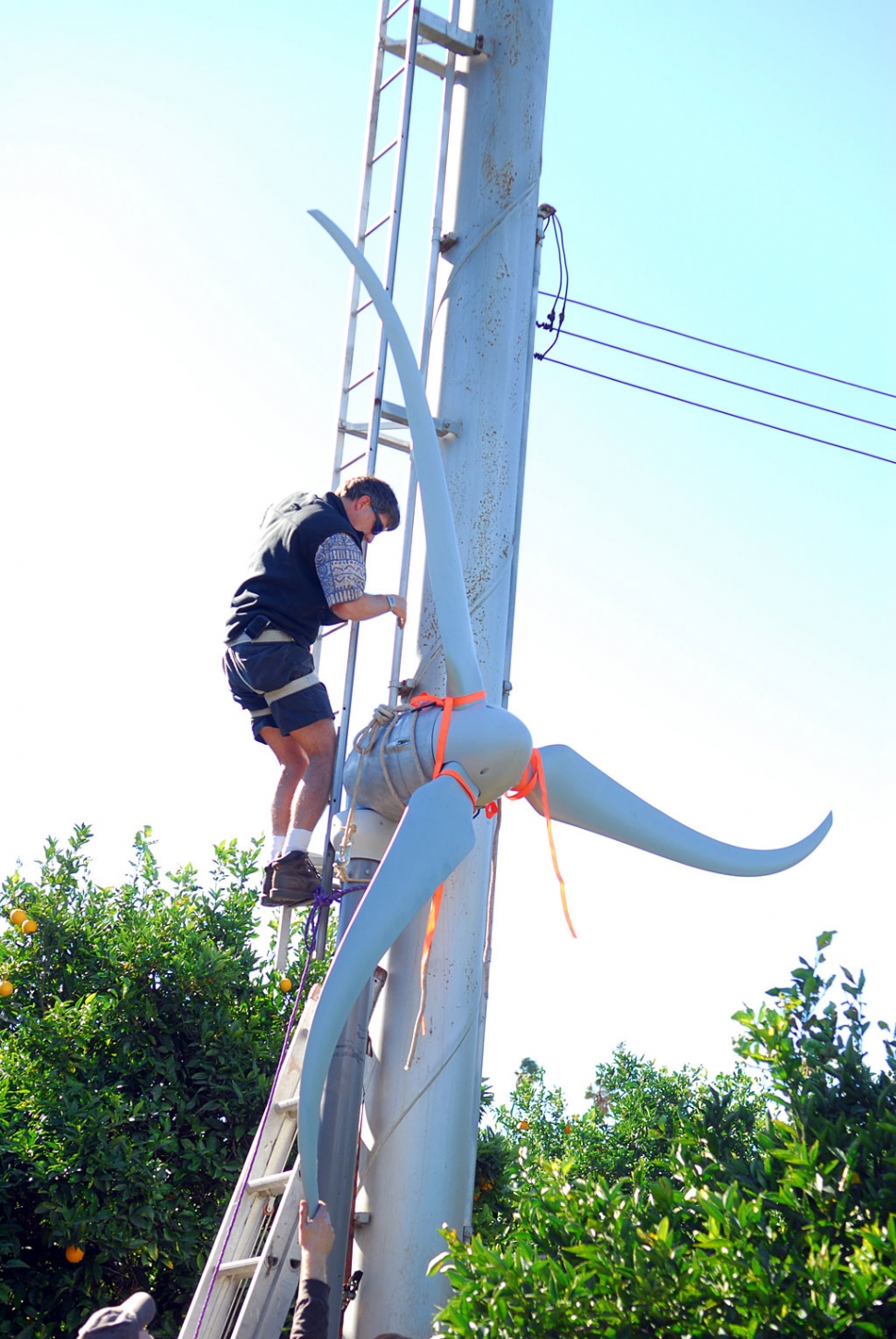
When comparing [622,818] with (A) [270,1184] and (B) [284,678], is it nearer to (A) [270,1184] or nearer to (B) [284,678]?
(B) [284,678]

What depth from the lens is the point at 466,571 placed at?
652cm

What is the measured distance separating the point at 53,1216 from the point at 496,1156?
3.53m

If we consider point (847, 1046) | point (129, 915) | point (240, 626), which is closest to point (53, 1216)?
point (129, 915)

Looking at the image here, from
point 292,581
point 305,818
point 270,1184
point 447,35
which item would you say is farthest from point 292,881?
point 447,35

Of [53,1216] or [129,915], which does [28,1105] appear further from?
[129,915]

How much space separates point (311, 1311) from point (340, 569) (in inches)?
126

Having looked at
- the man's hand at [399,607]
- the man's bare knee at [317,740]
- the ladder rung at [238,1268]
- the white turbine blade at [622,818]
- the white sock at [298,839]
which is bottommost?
the ladder rung at [238,1268]

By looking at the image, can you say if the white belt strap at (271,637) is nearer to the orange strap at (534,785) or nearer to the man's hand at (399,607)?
the man's hand at (399,607)

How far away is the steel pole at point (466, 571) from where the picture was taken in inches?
218

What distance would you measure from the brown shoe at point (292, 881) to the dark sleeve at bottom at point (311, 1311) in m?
1.83

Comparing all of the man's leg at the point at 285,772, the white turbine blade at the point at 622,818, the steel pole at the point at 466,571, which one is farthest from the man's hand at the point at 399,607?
the white turbine blade at the point at 622,818

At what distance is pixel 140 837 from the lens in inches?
408

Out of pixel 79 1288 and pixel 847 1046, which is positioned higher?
pixel 847 1046

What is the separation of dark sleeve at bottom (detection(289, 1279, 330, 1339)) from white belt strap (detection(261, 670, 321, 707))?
2.64m
